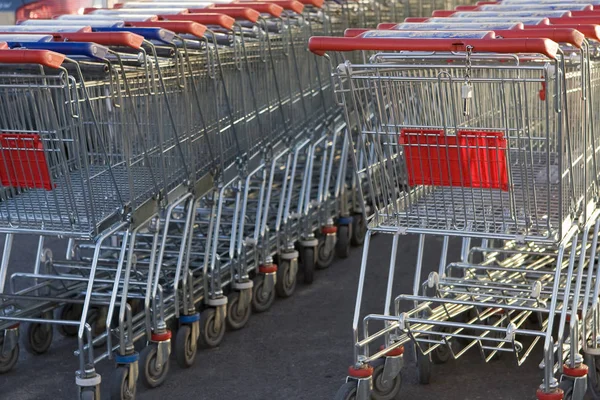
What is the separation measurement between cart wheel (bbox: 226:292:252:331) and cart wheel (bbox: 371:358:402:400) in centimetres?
142

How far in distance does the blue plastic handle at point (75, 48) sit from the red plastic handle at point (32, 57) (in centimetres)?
20

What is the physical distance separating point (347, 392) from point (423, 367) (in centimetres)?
72

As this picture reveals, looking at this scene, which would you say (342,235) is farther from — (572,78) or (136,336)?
(572,78)

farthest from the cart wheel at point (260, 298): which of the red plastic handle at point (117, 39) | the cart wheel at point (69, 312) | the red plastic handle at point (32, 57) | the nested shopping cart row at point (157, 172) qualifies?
the red plastic handle at point (32, 57)

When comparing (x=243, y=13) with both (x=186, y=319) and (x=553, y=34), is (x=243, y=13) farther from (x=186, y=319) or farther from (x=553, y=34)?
(x=553, y=34)

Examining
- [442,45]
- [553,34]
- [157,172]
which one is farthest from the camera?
[157,172]

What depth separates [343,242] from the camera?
294 inches

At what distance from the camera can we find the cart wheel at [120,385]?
503cm

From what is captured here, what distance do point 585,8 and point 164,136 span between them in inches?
94.5

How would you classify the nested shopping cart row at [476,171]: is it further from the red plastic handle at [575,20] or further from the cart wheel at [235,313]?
the cart wheel at [235,313]

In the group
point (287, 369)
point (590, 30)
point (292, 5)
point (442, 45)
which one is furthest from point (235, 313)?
point (590, 30)

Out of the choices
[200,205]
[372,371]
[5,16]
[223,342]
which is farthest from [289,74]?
[5,16]

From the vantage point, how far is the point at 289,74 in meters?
6.84

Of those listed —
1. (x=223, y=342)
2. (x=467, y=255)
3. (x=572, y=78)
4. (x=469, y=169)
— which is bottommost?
(x=223, y=342)
